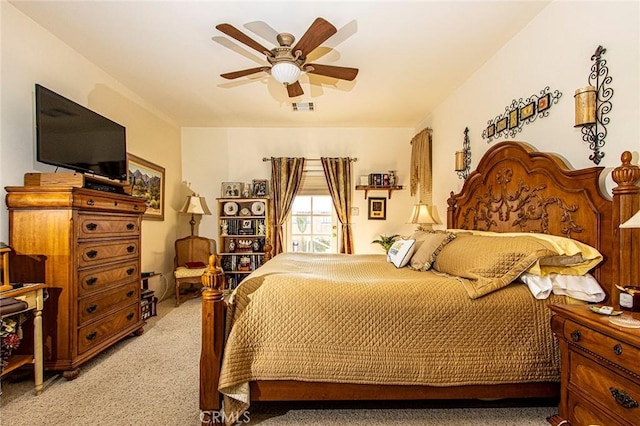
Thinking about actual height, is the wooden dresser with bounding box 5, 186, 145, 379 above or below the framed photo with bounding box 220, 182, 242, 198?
below

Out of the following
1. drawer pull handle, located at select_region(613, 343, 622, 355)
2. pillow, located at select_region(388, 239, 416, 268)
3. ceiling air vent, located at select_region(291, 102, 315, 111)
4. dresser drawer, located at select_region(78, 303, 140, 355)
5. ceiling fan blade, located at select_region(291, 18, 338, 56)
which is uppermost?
ceiling air vent, located at select_region(291, 102, 315, 111)

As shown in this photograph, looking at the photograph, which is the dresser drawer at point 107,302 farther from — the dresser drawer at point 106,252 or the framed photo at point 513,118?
the framed photo at point 513,118

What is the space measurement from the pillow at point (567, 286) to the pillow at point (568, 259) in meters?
0.04

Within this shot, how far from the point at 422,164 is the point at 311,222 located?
1.91 metres

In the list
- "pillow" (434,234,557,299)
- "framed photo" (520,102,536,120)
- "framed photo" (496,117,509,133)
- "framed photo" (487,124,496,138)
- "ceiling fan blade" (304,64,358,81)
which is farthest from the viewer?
"framed photo" (487,124,496,138)

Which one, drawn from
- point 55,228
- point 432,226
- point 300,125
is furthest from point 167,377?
point 300,125

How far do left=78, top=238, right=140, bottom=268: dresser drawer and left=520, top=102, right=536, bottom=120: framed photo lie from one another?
3.40 meters

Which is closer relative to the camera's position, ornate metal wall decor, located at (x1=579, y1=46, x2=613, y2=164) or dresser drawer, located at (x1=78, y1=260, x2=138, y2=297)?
ornate metal wall decor, located at (x1=579, y1=46, x2=613, y2=164)

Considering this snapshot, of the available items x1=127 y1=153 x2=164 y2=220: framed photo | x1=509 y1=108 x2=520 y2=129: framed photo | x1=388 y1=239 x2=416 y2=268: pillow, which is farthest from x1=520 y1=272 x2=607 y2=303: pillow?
x1=127 y1=153 x2=164 y2=220: framed photo

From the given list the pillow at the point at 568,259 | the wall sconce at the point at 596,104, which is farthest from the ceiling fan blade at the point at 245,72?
the pillow at the point at 568,259

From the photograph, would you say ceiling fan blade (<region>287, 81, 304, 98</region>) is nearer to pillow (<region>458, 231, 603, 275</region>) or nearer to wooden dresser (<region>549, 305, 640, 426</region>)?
pillow (<region>458, 231, 603, 275</region>)

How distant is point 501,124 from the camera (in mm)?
2693

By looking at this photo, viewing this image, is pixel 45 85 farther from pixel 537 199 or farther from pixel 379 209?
pixel 379 209

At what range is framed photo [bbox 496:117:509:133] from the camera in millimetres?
2646
